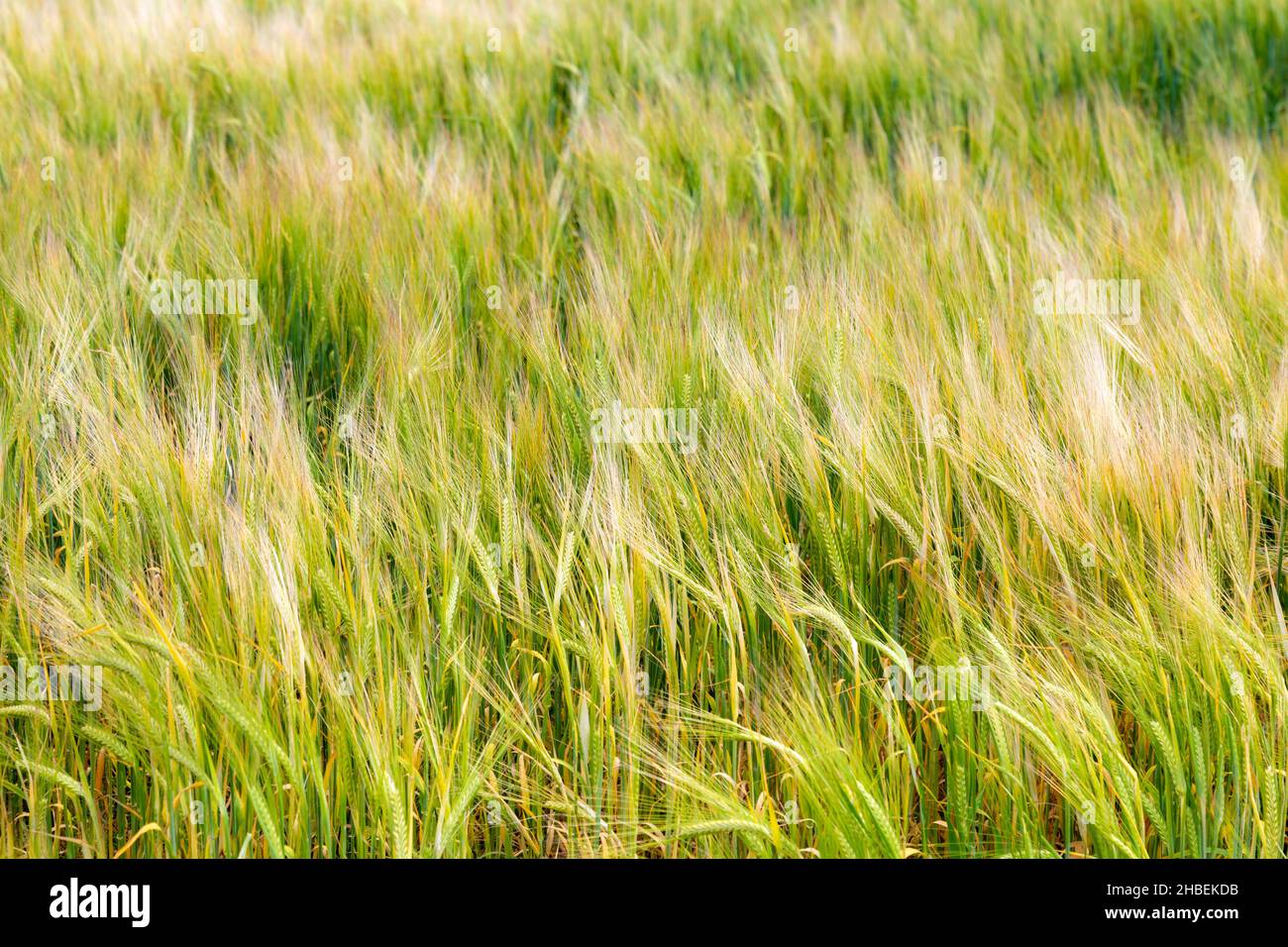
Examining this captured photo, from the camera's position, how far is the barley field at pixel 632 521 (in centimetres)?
104

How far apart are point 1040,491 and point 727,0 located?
261 cm

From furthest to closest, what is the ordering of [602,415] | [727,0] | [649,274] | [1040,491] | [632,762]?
1. [727,0]
2. [649,274]
3. [602,415]
4. [1040,491]
5. [632,762]

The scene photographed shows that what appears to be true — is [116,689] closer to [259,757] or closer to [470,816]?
[259,757]

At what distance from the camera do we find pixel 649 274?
1741 millimetres

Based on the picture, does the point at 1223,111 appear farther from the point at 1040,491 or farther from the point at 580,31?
the point at 1040,491

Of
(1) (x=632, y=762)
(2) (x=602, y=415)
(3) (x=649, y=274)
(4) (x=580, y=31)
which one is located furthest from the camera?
(4) (x=580, y=31)

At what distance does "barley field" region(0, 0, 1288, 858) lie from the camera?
1041mm

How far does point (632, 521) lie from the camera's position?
3.90ft

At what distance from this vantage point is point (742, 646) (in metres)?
1.13

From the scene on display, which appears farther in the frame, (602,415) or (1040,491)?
(602,415)

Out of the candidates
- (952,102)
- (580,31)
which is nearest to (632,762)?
(952,102)

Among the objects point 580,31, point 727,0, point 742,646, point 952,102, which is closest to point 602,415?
point 742,646

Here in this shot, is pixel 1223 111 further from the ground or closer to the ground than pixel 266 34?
closer to the ground

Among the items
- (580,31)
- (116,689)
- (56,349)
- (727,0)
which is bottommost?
(116,689)
